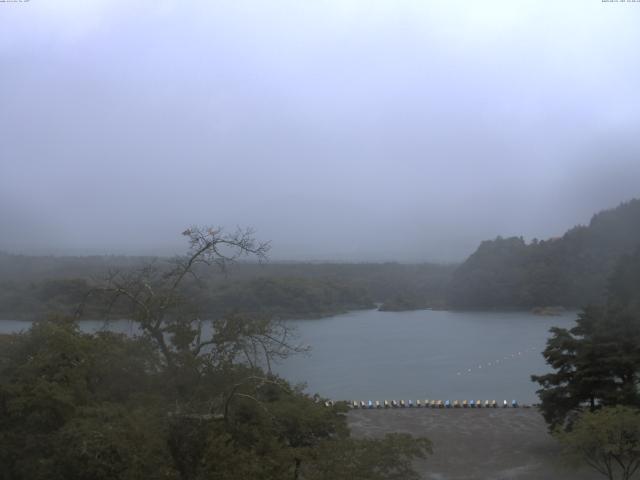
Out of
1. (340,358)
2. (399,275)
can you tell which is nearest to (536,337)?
(340,358)

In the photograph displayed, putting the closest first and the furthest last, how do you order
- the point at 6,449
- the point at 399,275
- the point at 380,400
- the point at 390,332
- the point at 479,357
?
1. the point at 6,449
2. the point at 380,400
3. the point at 479,357
4. the point at 390,332
5. the point at 399,275

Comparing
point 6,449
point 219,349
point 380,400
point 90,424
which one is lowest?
point 380,400

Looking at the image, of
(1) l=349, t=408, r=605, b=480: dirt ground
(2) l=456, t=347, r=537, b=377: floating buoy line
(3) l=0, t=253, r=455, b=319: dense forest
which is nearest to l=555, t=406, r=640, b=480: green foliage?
(1) l=349, t=408, r=605, b=480: dirt ground

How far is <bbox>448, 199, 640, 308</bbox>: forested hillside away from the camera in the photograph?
4078cm

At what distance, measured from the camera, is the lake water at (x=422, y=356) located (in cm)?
2256

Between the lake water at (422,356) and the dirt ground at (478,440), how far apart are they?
10.4ft

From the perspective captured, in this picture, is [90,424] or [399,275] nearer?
[90,424]

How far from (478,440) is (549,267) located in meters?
32.7

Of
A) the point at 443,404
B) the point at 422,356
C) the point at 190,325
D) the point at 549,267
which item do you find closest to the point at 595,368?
the point at 443,404

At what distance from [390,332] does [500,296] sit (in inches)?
479

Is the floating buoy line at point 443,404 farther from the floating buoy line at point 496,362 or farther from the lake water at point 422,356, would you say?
the floating buoy line at point 496,362

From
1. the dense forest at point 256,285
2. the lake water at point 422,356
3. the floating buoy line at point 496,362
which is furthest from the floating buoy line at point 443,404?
the floating buoy line at point 496,362

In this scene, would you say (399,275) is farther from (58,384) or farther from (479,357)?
(58,384)

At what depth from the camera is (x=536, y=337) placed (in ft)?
109
